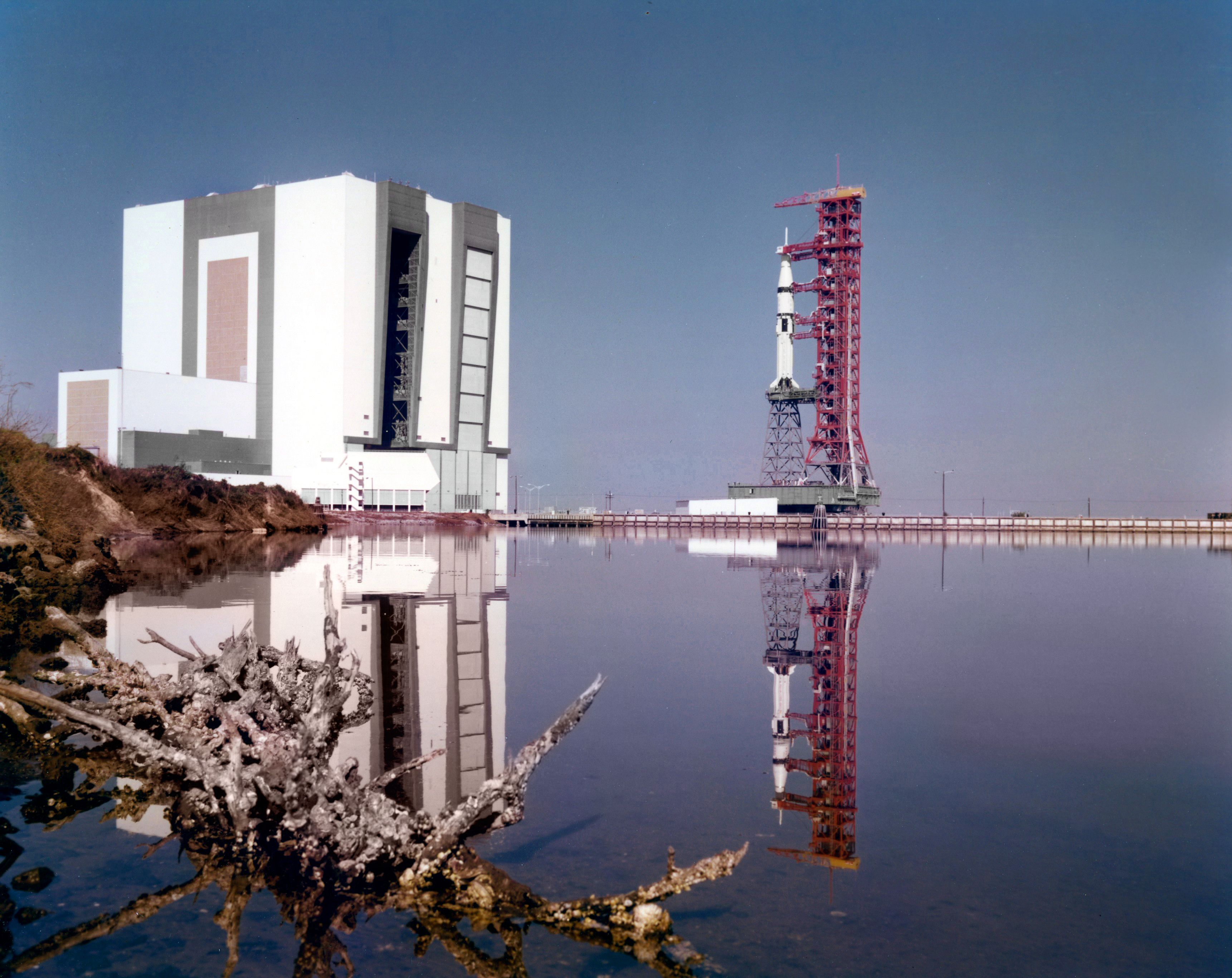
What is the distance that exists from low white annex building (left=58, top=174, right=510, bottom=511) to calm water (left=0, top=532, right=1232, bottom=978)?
42655 mm

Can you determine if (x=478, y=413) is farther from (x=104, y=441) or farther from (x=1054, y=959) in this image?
(x=1054, y=959)

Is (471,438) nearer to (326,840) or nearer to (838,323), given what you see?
(838,323)

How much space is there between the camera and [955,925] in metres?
3.60

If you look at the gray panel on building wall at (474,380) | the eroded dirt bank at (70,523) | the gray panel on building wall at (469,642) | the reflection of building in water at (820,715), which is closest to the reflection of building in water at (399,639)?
the gray panel on building wall at (469,642)

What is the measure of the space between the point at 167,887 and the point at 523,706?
336 cm

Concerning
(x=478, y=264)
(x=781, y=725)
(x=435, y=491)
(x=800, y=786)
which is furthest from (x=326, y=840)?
(x=478, y=264)

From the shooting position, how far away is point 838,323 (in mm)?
70750

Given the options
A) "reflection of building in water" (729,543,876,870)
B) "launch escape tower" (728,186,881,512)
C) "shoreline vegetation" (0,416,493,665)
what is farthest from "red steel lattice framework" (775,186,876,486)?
"reflection of building in water" (729,543,876,870)

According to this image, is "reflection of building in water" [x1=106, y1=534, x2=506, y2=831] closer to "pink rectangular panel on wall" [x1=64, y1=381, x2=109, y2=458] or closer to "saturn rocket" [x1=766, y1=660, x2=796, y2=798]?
"saturn rocket" [x1=766, y1=660, x2=796, y2=798]

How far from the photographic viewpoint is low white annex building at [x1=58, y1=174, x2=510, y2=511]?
2116 inches

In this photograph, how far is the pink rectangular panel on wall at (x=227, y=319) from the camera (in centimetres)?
5759

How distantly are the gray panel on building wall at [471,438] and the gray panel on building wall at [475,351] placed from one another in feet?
13.4

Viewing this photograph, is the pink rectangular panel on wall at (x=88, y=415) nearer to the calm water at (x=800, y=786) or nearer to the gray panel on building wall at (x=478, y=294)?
the gray panel on building wall at (x=478, y=294)

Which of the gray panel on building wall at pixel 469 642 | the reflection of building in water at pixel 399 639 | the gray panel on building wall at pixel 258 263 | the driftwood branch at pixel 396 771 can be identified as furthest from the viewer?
the gray panel on building wall at pixel 258 263
